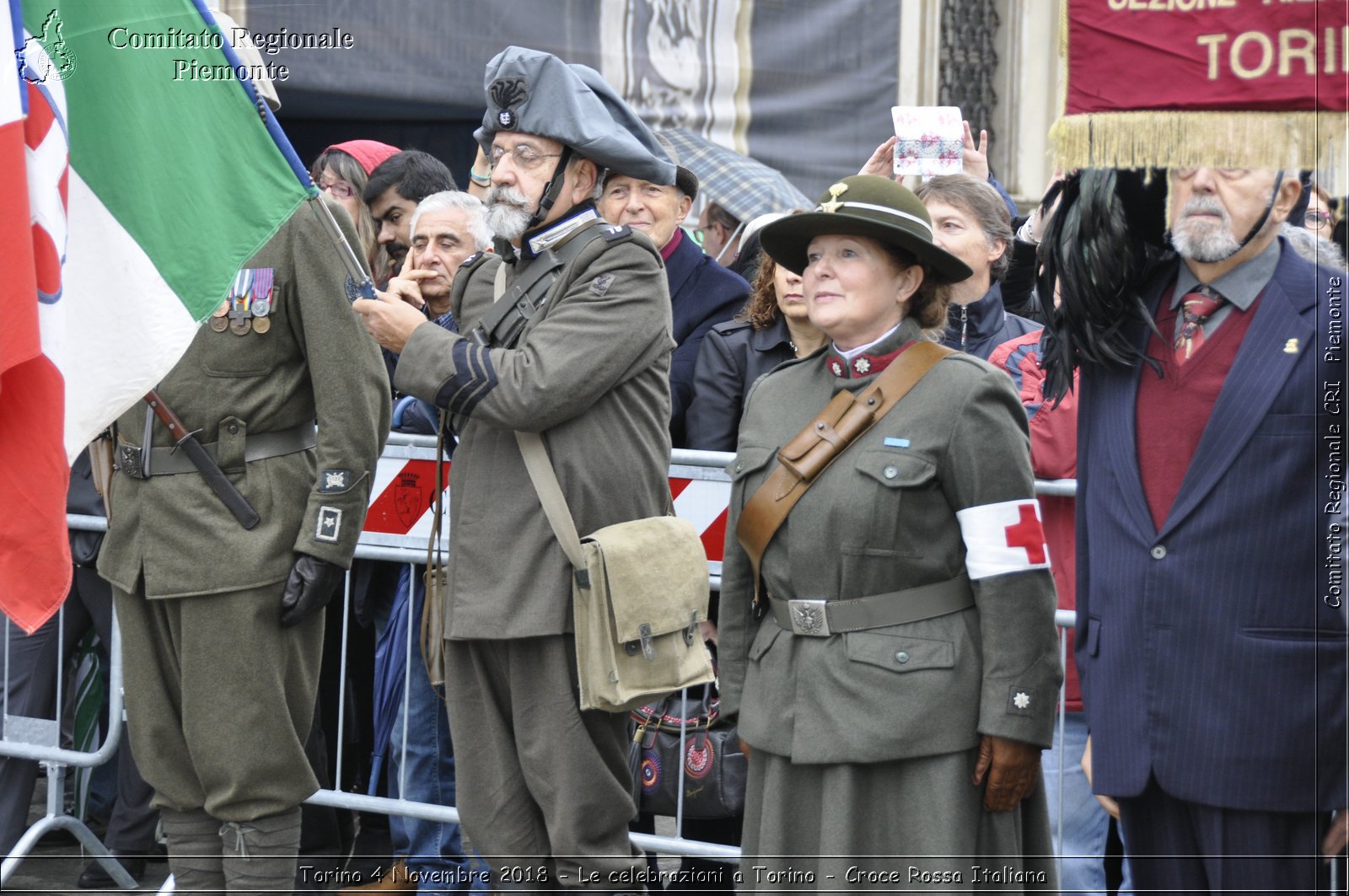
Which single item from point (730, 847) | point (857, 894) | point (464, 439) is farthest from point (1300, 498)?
point (730, 847)

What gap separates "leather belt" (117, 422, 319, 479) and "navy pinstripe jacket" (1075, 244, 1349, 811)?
232 cm

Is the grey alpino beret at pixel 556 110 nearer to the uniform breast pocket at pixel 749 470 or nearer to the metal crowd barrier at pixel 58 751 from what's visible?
the uniform breast pocket at pixel 749 470

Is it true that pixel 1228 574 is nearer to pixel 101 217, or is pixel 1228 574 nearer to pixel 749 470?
pixel 749 470

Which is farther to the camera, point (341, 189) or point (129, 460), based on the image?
point (341, 189)

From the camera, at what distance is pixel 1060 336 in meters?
3.51

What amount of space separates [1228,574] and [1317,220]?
1075 millimetres

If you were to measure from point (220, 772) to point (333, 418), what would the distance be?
0.97 metres

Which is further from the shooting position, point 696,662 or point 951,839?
point 696,662

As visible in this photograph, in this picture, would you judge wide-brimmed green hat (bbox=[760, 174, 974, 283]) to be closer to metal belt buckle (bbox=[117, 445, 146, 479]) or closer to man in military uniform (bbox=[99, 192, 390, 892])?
man in military uniform (bbox=[99, 192, 390, 892])

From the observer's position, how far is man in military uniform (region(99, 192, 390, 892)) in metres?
4.41

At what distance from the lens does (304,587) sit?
4.45 meters

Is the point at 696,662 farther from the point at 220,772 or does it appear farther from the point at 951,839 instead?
the point at 220,772

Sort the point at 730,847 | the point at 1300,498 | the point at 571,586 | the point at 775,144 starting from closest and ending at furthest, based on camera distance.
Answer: the point at 1300,498 → the point at 571,586 → the point at 730,847 → the point at 775,144

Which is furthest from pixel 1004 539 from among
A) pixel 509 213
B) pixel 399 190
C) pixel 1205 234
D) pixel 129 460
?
pixel 399 190
